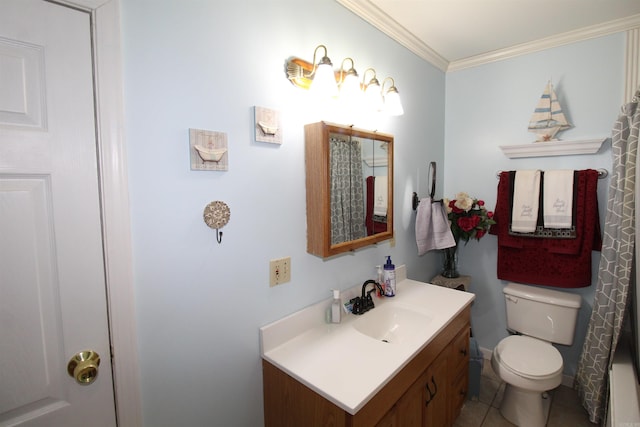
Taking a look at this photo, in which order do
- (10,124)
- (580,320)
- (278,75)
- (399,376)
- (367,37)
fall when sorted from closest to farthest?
(10,124)
(399,376)
(278,75)
(367,37)
(580,320)

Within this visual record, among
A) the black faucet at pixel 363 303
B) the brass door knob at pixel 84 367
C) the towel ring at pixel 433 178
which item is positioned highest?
the towel ring at pixel 433 178

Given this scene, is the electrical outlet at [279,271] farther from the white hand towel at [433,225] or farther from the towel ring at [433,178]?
the towel ring at [433,178]

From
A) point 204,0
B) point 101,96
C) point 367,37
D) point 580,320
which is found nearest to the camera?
point 101,96

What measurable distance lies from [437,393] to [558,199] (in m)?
1.47

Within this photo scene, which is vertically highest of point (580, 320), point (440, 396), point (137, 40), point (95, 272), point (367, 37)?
point (367, 37)

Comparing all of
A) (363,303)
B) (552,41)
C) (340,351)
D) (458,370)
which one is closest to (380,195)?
(363,303)

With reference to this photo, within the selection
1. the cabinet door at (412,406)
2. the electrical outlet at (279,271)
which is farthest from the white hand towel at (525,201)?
the electrical outlet at (279,271)

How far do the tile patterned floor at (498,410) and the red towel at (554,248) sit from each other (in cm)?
76

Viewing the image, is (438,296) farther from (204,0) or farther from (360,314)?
(204,0)

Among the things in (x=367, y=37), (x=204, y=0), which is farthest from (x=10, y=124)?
(x=367, y=37)

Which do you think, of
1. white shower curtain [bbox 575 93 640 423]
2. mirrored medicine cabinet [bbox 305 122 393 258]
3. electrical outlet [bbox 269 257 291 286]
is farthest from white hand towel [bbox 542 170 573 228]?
electrical outlet [bbox 269 257 291 286]

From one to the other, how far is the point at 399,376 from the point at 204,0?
1.52 meters

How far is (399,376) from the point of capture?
1.18 meters

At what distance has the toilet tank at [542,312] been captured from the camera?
197 cm
